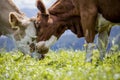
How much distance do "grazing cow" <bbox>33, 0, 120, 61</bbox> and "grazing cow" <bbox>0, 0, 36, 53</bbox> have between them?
844 millimetres

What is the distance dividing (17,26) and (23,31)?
0.26 meters

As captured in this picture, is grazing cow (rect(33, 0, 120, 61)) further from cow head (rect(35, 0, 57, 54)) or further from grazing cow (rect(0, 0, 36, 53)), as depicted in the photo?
grazing cow (rect(0, 0, 36, 53))

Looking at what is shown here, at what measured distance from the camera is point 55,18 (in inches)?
475

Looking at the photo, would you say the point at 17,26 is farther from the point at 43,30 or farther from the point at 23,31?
the point at 43,30

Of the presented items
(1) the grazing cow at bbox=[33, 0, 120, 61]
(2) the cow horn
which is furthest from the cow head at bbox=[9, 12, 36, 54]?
(2) the cow horn

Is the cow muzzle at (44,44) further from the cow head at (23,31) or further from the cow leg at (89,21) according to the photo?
the cow leg at (89,21)

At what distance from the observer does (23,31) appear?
13.8 m

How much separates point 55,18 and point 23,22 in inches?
74.7

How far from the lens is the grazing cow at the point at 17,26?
13.4 meters

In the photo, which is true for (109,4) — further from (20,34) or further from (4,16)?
(4,16)

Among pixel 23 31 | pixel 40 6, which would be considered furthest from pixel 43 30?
pixel 23 31

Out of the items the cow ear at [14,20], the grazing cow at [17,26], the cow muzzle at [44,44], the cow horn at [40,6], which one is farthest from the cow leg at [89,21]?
the cow ear at [14,20]

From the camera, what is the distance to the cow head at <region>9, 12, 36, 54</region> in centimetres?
1330

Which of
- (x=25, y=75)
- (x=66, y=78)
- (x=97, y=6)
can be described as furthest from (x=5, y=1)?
(x=66, y=78)
